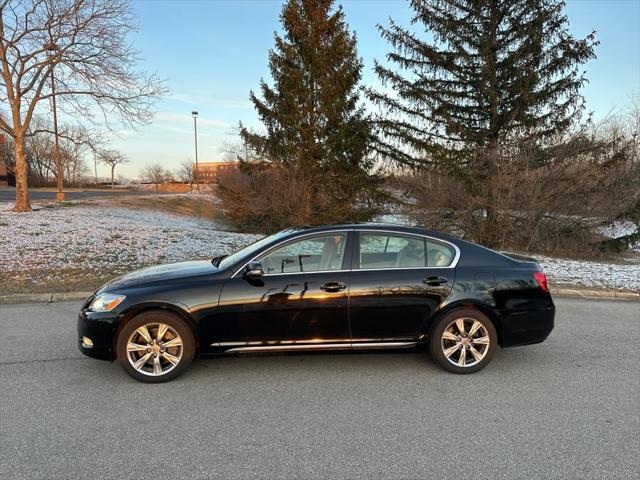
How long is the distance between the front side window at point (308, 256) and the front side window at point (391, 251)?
233 millimetres

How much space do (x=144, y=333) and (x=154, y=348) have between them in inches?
6.6

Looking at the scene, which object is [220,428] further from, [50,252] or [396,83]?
[396,83]

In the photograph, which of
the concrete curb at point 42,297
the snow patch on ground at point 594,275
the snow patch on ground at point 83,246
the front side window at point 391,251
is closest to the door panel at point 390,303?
the front side window at point 391,251

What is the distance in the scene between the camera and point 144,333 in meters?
3.77

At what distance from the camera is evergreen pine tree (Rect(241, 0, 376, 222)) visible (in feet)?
57.5

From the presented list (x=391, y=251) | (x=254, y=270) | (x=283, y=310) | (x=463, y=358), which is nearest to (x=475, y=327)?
(x=463, y=358)

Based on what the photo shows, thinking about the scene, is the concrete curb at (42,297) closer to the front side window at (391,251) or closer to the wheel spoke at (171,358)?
the wheel spoke at (171,358)

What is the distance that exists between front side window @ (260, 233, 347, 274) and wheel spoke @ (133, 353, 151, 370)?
1.32m

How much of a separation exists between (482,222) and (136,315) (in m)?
12.2

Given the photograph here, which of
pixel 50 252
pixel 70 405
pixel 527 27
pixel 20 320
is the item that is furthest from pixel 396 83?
pixel 70 405

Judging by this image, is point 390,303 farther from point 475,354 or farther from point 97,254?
point 97,254

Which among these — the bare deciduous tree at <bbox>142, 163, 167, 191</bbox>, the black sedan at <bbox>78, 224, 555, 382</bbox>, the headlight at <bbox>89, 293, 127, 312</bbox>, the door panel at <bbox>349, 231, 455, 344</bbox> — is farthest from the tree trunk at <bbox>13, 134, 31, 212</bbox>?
the bare deciduous tree at <bbox>142, 163, 167, 191</bbox>

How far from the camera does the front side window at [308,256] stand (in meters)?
4.03

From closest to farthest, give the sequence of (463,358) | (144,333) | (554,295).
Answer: (144,333) < (463,358) < (554,295)
